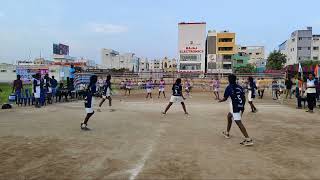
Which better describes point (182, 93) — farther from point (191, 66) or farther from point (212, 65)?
point (212, 65)

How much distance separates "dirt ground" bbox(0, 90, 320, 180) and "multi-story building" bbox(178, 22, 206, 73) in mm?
77707

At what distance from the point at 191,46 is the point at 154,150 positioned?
83.8 metres

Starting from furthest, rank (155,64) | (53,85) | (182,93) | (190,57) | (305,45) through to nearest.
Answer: (155,64)
(305,45)
(190,57)
(53,85)
(182,93)

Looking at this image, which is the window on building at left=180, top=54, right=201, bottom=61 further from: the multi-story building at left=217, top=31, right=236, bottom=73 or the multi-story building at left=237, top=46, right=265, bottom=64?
the multi-story building at left=237, top=46, right=265, bottom=64

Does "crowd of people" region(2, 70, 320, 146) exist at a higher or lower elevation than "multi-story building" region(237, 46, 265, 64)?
lower

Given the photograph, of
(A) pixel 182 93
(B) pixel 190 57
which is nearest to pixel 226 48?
(B) pixel 190 57

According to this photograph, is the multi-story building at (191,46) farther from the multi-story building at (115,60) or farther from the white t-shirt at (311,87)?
the white t-shirt at (311,87)

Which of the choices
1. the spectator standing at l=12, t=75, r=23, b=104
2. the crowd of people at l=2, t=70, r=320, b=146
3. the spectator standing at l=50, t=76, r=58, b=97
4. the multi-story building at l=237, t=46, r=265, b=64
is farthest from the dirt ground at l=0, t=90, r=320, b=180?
the multi-story building at l=237, t=46, r=265, b=64

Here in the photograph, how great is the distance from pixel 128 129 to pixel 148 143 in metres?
2.54

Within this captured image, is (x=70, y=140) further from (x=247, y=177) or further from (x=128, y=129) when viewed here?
(x=247, y=177)

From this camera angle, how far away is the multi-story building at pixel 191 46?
90938 millimetres

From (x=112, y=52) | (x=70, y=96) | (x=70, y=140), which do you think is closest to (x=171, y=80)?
(x=70, y=96)

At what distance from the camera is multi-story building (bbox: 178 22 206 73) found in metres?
90.9

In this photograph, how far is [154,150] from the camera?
8758 mm
